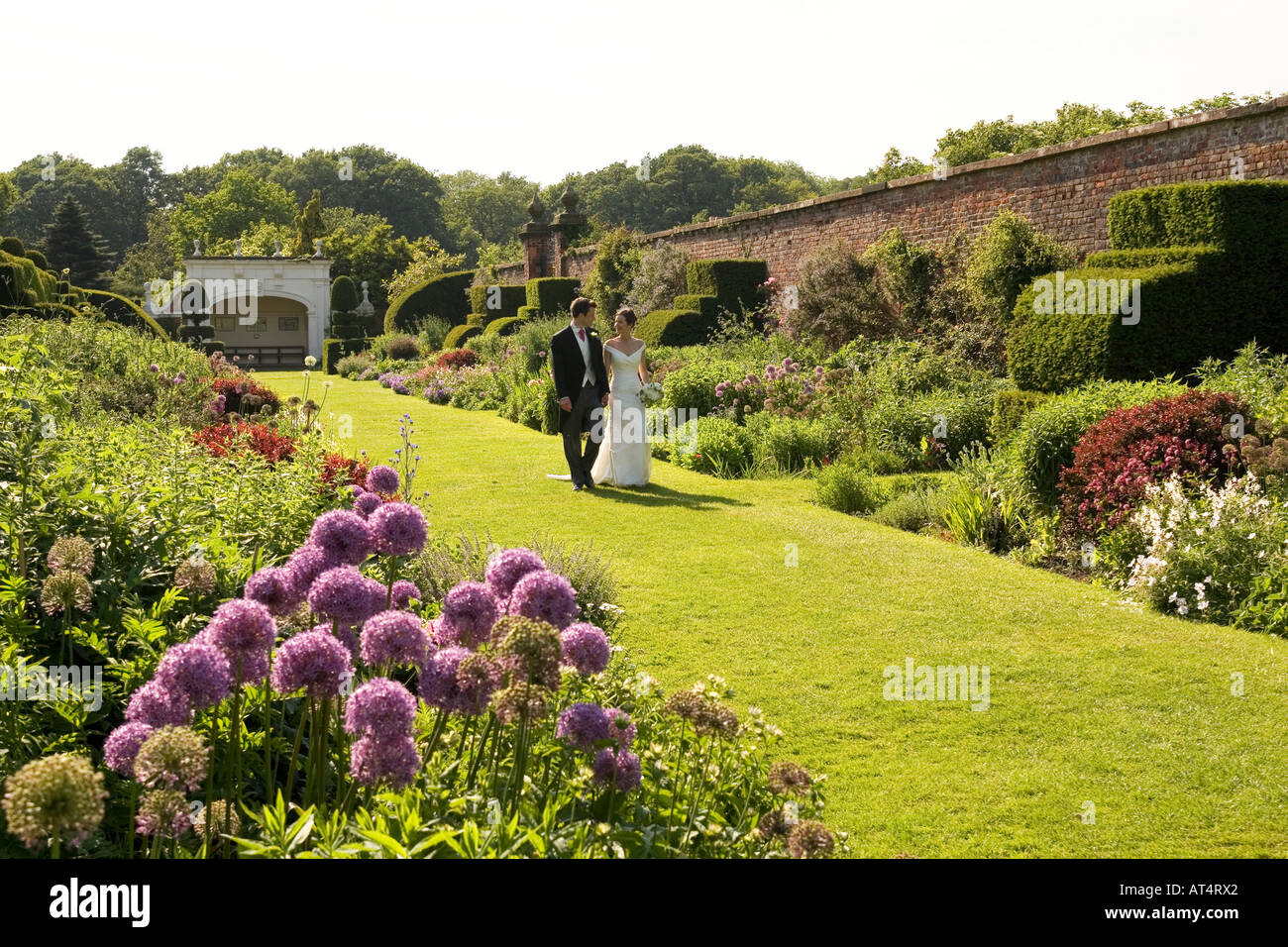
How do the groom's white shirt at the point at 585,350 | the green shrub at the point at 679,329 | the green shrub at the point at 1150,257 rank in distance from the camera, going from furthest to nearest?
the green shrub at the point at 679,329
the groom's white shirt at the point at 585,350
the green shrub at the point at 1150,257

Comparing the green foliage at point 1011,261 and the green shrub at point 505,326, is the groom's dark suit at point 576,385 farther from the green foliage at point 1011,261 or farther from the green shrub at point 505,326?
the green shrub at point 505,326

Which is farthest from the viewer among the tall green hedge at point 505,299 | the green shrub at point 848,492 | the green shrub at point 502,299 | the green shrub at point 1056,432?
the tall green hedge at point 505,299

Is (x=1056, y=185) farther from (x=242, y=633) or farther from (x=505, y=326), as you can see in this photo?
(x=505, y=326)

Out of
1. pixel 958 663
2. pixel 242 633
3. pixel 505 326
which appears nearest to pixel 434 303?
pixel 505 326

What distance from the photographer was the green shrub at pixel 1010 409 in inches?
426

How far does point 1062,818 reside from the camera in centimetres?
411

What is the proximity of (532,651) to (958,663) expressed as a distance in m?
4.15

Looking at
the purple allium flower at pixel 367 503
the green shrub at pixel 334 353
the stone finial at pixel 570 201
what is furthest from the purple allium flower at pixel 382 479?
the green shrub at pixel 334 353

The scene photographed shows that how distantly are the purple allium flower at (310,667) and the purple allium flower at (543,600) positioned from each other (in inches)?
16.1

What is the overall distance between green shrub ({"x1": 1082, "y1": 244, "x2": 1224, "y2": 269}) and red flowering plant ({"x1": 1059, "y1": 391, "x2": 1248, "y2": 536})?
3.46 meters

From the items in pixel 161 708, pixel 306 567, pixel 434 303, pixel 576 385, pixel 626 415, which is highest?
pixel 434 303

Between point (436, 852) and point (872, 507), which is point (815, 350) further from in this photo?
point (436, 852)

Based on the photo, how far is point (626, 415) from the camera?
11797mm
